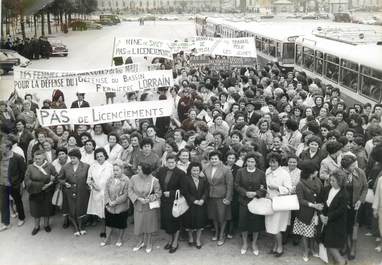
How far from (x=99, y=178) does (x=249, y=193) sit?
2.18 m

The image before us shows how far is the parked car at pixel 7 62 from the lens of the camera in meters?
25.2

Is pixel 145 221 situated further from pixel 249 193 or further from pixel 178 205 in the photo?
pixel 249 193

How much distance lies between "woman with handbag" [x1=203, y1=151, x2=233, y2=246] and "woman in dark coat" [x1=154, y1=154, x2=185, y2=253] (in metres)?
0.45

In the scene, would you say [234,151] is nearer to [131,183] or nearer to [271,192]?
[271,192]

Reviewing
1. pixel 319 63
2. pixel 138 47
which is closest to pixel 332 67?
pixel 319 63

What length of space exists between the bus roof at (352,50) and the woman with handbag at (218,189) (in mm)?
6796

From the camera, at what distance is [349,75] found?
1391 centimetres

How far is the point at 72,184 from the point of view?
732 centimetres

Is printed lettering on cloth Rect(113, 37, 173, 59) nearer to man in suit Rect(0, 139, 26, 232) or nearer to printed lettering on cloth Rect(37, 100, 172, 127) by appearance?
printed lettering on cloth Rect(37, 100, 172, 127)

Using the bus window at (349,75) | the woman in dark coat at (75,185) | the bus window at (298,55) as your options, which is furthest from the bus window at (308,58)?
the woman in dark coat at (75,185)

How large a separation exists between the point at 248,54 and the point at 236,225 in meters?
8.52

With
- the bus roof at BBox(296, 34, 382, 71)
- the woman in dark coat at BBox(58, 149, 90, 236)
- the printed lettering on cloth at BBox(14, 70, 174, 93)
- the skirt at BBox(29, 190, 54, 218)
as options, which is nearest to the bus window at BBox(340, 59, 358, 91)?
the bus roof at BBox(296, 34, 382, 71)

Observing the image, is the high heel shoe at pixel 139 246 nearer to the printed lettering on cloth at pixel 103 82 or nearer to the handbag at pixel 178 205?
the handbag at pixel 178 205

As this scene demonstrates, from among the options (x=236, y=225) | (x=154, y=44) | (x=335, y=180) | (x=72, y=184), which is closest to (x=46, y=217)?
(x=72, y=184)
